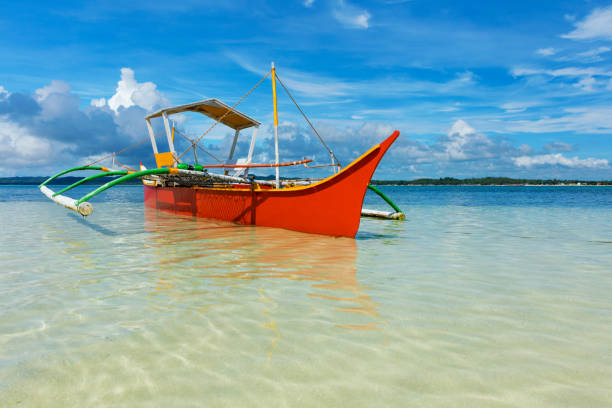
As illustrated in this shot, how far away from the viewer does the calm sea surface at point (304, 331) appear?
2.46 meters

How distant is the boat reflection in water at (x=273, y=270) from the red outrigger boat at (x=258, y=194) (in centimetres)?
66

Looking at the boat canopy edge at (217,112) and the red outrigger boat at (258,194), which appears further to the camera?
the boat canopy edge at (217,112)

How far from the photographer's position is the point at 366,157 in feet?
28.6

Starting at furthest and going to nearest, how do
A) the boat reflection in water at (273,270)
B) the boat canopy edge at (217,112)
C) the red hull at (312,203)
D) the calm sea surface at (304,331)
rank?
the boat canopy edge at (217,112) → the red hull at (312,203) → the boat reflection in water at (273,270) → the calm sea surface at (304,331)

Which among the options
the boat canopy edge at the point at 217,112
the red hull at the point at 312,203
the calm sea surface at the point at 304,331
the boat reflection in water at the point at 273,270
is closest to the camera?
the calm sea surface at the point at 304,331

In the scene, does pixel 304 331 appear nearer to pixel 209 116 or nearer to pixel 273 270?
pixel 273 270

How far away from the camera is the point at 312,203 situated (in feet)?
A: 33.4

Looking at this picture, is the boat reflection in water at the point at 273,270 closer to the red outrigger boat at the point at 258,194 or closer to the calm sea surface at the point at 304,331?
the calm sea surface at the point at 304,331

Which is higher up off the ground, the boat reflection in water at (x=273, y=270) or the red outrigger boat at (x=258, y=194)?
the red outrigger boat at (x=258, y=194)

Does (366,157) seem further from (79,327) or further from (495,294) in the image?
(79,327)

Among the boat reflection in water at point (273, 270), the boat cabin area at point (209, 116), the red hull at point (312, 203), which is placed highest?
the boat cabin area at point (209, 116)

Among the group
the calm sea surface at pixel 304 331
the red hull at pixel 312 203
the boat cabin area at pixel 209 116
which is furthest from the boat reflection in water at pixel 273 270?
the boat cabin area at pixel 209 116

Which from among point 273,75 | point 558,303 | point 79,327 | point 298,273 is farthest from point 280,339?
point 273,75

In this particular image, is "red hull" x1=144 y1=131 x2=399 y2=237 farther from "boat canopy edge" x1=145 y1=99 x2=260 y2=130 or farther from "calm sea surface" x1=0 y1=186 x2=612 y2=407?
"boat canopy edge" x1=145 y1=99 x2=260 y2=130
